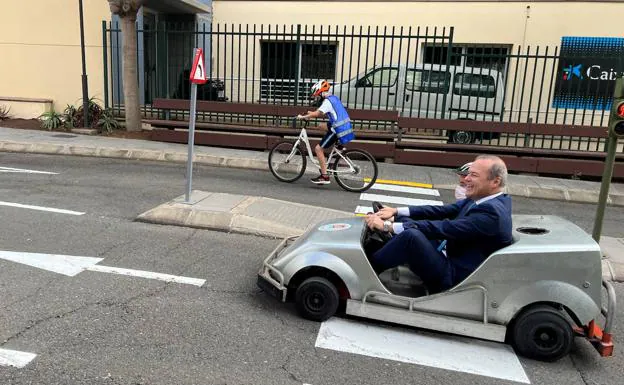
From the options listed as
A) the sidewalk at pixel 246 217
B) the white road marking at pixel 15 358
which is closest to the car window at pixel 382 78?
the sidewalk at pixel 246 217

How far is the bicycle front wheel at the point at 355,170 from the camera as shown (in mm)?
8562

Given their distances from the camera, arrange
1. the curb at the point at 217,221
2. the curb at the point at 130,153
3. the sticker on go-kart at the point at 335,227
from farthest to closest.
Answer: the curb at the point at 130,153, the curb at the point at 217,221, the sticker on go-kart at the point at 335,227

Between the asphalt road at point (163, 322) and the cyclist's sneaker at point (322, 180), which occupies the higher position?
the cyclist's sneaker at point (322, 180)

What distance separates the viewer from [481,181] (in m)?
3.70

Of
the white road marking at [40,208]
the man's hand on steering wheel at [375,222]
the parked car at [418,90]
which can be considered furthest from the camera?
the parked car at [418,90]

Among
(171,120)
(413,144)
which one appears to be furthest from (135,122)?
(413,144)

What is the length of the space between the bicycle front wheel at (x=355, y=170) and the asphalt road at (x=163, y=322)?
10.2 ft

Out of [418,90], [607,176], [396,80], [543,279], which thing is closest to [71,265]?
[543,279]

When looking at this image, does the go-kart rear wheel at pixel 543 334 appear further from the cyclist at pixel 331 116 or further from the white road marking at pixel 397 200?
the cyclist at pixel 331 116

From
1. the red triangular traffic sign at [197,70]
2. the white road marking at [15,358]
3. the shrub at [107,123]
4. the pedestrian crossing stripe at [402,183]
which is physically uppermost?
the red triangular traffic sign at [197,70]

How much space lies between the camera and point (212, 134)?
39.2ft

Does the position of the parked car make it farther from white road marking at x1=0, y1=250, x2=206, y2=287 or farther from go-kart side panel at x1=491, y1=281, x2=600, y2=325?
go-kart side panel at x1=491, y1=281, x2=600, y2=325

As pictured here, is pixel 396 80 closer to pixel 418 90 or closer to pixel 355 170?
pixel 418 90

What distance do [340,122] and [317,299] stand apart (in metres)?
4.86
